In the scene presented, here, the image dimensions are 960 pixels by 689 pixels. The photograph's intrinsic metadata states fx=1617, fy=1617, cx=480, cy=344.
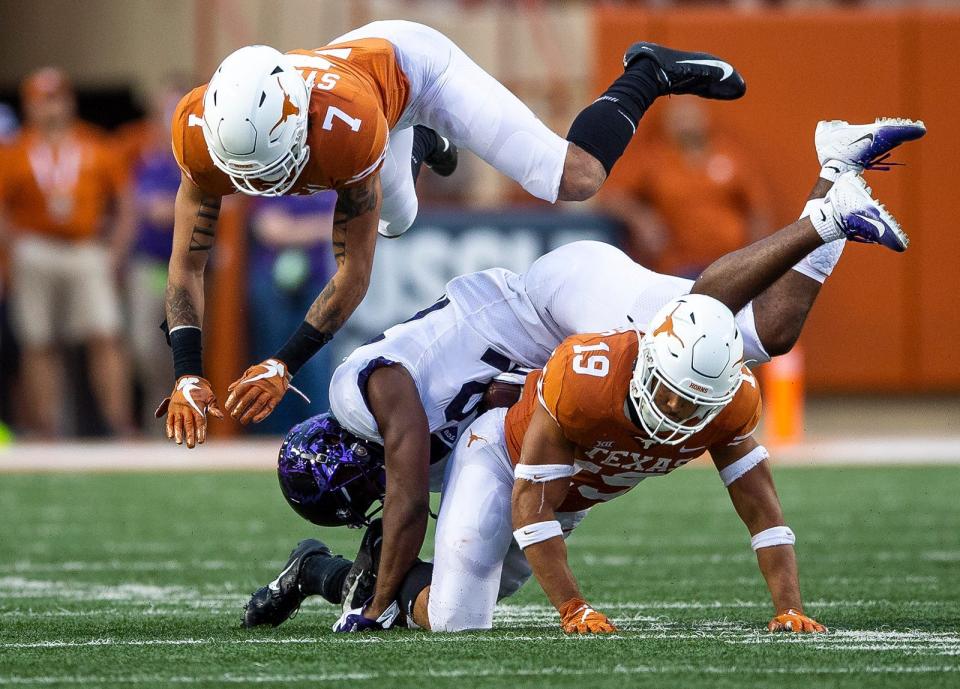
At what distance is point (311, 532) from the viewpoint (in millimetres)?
7027

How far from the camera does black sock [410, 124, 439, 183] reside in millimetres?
5469

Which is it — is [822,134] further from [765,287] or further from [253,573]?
[253,573]

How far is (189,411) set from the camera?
14.4 ft

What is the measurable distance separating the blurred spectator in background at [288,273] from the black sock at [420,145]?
14.7 ft

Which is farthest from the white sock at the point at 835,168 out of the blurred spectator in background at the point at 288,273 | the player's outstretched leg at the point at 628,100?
the blurred spectator in background at the point at 288,273

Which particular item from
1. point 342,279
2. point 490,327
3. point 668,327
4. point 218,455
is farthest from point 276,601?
point 218,455

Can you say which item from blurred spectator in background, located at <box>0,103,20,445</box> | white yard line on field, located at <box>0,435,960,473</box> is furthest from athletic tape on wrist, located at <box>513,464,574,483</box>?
blurred spectator in background, located at <box>0,103,20,445</box>

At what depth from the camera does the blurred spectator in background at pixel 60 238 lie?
33.0 ft

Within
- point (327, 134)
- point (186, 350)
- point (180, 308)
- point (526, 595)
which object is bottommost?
point (526, 595)

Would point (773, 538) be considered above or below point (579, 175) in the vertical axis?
below

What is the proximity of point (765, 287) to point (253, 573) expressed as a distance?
2294 mm

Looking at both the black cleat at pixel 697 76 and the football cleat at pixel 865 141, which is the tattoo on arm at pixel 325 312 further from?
the football cleat at pixel 865 141

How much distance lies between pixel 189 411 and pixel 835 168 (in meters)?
1.91

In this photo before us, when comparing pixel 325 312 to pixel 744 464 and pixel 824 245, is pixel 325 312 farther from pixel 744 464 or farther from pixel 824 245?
pixel 824 245
